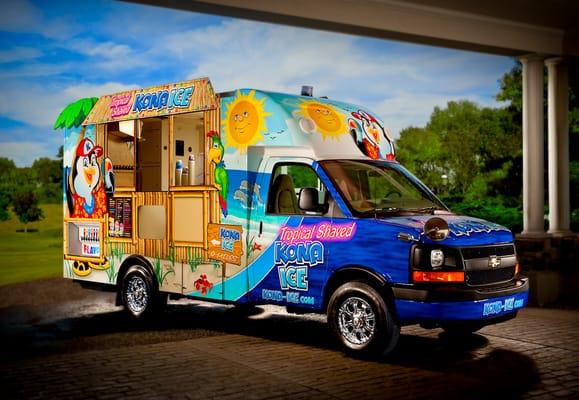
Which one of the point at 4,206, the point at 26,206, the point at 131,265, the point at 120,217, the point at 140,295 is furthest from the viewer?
the point at 26,206

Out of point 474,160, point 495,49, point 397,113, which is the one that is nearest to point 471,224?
point 495,49

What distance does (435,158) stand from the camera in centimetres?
4572

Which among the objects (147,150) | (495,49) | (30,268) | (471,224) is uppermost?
(495,49)

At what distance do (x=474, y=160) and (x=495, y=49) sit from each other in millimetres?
26693

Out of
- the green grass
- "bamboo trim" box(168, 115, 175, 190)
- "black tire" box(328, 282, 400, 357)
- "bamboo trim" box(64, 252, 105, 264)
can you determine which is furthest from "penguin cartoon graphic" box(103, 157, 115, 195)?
the green grass

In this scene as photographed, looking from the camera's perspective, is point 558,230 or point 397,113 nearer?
point 558,230

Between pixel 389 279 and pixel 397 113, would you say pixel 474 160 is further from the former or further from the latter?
pixel 389 279

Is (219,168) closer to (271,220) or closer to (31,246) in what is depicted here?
(271,220)

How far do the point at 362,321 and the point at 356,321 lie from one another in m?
0.06

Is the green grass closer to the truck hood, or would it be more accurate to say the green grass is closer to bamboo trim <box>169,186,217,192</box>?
bamboo trim <box>169,186,217,192</box>

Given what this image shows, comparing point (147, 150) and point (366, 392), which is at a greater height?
point (147, 150)

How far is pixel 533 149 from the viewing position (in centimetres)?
1619

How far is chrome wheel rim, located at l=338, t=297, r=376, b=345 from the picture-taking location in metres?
7.66

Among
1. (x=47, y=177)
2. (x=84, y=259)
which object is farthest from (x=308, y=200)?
(x=47, y=177)
